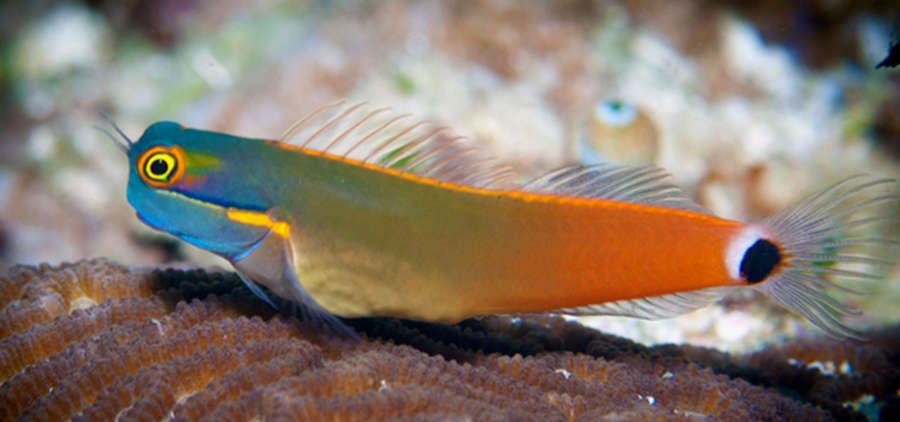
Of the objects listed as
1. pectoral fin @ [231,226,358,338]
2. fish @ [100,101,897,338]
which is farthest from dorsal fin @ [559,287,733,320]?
pectoral fin @ [231,226,358,338]

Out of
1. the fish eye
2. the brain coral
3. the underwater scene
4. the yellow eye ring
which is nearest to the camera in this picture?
the brain coral

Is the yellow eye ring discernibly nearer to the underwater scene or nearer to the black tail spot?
the underwater scene

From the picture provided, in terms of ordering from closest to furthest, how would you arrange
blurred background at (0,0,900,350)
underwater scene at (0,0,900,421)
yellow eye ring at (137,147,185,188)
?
underwater scene at (0,0,900,421), yellow eye ring at (137,147,185,188), blurred background at (0,0,900,350)

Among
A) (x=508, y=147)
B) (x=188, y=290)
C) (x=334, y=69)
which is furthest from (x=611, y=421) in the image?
(x=334, y=69)

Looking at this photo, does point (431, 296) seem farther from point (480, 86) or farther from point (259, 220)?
point (480, 86)

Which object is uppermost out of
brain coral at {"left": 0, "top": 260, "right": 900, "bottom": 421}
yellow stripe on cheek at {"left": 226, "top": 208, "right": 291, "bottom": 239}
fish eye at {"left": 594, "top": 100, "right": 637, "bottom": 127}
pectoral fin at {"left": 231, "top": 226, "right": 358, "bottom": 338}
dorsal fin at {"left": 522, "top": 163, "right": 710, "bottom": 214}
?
fish eye at {"left": 594, "top": 100, "right": 637, "bottom": 127}

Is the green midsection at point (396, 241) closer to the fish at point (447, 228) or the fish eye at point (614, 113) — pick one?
the fish at point (447, 228)
